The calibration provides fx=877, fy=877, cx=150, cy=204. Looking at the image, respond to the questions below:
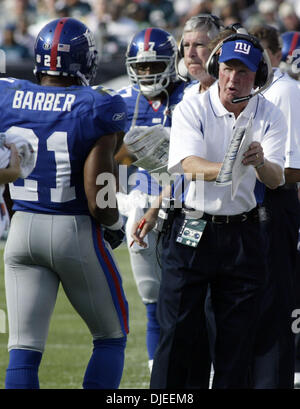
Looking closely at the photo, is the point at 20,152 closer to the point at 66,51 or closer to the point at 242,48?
the point at 66,51

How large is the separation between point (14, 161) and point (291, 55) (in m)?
2.85

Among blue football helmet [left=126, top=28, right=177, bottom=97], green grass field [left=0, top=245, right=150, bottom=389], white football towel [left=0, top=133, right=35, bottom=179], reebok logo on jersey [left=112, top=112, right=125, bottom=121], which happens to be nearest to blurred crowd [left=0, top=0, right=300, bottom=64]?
green grass field [left=0, top=245, right=150, bottom=389]

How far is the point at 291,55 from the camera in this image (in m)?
5.51

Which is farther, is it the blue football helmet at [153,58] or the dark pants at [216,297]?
the blue football helmet at [153,58]

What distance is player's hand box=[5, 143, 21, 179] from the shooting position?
3121 millimetres

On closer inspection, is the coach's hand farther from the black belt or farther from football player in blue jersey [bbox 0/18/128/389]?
the black belt

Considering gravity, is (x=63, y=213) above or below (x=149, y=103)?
below

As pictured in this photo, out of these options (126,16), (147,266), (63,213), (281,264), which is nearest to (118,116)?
(63,213)

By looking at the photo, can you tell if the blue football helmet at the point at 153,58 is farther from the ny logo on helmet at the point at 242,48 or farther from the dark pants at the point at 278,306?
the ny logo on helmet at the point at 242,48

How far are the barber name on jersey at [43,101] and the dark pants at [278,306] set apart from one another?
3.54 ft

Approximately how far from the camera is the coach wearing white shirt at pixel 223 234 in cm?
348

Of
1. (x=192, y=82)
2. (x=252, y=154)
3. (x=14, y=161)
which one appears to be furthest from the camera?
(x=192, y=82)

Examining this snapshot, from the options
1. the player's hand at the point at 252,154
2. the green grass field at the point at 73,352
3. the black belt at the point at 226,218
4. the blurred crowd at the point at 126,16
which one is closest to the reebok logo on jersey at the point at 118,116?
the black belt at the point at 226,218

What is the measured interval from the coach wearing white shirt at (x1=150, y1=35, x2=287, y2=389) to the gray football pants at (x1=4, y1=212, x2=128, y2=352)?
26 cm
